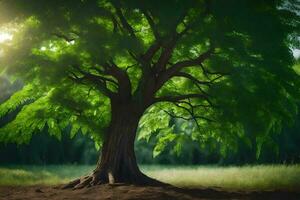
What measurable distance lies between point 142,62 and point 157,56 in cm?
215

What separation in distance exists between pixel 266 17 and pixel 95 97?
7.59 metres

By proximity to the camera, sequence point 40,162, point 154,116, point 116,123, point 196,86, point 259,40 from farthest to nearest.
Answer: point 40,162 → point 154,116 → point 196,86 → point 116,123 → point 259,40

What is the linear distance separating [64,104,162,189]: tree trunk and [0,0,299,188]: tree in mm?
33

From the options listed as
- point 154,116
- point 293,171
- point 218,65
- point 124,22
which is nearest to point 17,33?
point 124,22

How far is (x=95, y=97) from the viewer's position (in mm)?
17297

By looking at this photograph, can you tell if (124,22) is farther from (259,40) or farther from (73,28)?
(259,40)

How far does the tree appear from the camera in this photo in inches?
460

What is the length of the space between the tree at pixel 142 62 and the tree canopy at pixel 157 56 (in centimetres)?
3

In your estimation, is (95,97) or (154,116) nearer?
(95,97)

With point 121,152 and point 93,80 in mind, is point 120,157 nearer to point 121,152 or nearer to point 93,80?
point 121,152

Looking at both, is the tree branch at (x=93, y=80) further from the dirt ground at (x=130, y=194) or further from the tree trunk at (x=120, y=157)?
the dirt ground at (x=130, y=194)

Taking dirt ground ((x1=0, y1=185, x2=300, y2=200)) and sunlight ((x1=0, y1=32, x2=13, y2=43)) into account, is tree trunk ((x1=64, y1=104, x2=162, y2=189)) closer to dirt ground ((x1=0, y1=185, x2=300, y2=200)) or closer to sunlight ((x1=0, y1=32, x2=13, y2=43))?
dirt ground ((x1=0, y1=185, x2=300, y2=200))

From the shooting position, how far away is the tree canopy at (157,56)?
1164 centimetres

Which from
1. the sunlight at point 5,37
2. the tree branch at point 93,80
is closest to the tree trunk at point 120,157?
the tree branch at point 93,80
